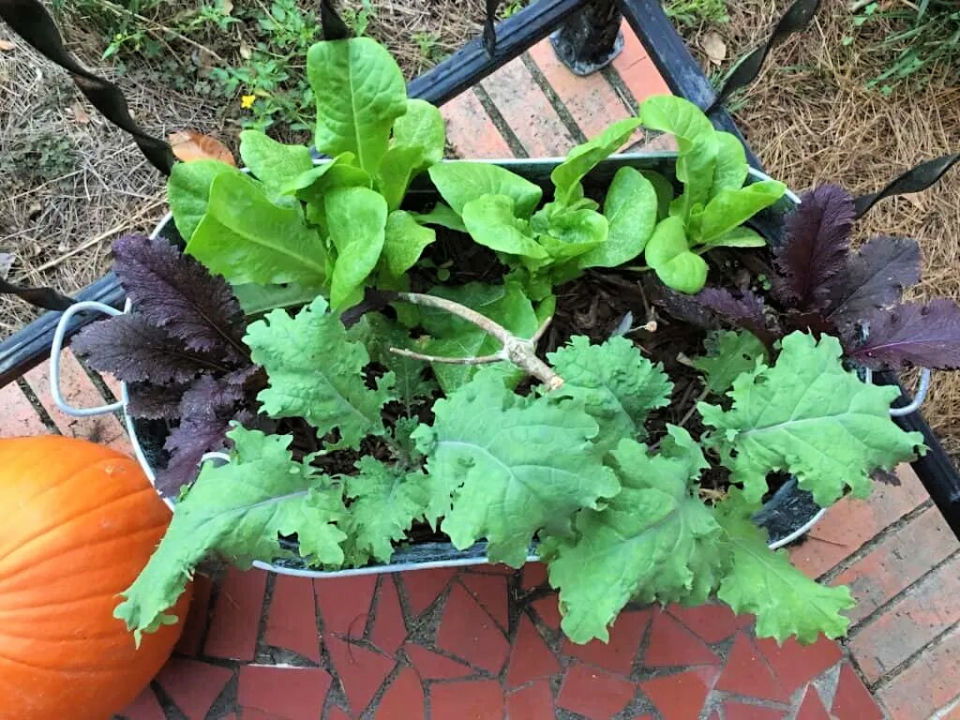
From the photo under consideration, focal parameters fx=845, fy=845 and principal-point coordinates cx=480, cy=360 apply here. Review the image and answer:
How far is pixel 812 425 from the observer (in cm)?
66

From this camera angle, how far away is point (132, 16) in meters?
1.30

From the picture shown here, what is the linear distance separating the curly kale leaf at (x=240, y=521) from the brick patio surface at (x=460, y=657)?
0.57 metres

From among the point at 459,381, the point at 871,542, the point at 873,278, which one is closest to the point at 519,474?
the point at 459,381

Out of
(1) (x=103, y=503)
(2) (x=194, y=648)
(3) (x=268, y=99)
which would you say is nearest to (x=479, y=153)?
(3) (x=268, y=99)

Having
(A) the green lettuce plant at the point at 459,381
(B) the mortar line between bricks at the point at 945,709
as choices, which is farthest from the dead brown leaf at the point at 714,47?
(B) the mortar line between bricks at the point at 945,709

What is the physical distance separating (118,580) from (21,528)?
12 centimetres

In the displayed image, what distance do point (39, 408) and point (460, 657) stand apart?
0.69 m

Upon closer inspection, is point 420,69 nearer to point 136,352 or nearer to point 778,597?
point 136,352

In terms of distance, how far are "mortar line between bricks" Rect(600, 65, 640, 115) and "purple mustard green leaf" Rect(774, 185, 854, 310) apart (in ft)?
1.78

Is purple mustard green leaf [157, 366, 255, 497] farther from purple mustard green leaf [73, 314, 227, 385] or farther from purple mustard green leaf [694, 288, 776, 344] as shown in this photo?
purple mustard green leaf [694, 288, 776, 344]

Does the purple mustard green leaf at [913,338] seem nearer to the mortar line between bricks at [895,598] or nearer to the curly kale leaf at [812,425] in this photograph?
the curly kale leaf at [812,425]

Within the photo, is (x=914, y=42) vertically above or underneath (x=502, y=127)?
underneath

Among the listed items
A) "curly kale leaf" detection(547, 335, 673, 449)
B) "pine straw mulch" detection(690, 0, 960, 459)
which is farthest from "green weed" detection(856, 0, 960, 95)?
"curly kale leaf" detection(547, 335, 673, 449)

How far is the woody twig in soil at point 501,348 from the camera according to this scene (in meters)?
0.71
